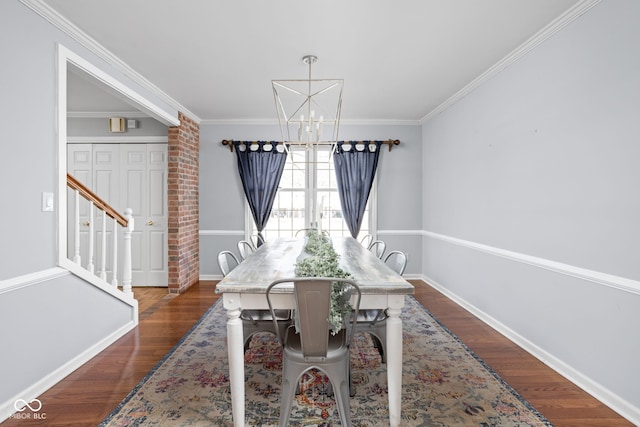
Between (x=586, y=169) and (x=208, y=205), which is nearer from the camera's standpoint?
(x=586, y=169)

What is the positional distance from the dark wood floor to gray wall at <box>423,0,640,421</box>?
0.44 ft

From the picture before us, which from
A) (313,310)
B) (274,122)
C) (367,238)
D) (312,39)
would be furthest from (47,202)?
(367,238)

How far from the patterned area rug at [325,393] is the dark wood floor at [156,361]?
4.4 inches

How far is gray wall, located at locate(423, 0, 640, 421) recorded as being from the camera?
6.45ft

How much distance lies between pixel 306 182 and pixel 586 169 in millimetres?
3750

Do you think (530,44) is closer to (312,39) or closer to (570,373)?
(312,39)

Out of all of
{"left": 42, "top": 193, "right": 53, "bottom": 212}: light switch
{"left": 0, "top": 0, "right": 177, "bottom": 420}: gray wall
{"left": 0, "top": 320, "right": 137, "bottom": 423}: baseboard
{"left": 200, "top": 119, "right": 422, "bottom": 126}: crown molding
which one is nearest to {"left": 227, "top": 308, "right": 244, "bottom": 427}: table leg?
{"left": 0, "top": 320, "right": 137, "bottom": 423}: baseboard

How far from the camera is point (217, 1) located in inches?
86.4

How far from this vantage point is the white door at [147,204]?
4.83 meters

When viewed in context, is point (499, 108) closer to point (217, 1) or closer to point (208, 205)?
point (217, 1)

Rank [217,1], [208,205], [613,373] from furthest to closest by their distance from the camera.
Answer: [208,205], [217,1], [613,373]

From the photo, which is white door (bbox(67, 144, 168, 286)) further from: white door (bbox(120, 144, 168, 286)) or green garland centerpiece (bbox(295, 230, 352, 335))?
green garland centerpiece (bbox(295, 230, 352, 335))

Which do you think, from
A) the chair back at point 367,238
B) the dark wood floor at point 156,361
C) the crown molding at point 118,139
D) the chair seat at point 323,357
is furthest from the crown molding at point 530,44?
the crown molding at point 118,139

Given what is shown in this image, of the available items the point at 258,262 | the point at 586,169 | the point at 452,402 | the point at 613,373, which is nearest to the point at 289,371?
the point at 258,262
